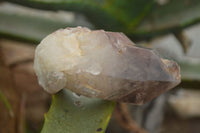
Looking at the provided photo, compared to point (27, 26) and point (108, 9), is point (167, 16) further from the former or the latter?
point (27, 26)

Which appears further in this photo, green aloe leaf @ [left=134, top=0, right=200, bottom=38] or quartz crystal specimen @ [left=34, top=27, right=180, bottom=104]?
green aloe leaf @ [left=134, top=0, right=200, bottom=38]

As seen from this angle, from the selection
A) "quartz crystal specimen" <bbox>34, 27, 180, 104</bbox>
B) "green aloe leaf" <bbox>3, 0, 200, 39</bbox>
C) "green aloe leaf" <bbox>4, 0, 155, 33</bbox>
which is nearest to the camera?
"quartz crystal specimen" <bbox>34, 27, 180, 104</bbox>

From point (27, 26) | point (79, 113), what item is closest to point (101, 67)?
point (79, 113)

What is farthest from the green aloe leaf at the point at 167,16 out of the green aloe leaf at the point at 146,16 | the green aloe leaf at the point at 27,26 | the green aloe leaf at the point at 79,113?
the green aloe leaf at the point at 79,113

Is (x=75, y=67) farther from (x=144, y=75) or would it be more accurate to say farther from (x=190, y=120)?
(x=190, y=120)

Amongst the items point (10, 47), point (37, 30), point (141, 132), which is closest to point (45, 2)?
point (37, 30)

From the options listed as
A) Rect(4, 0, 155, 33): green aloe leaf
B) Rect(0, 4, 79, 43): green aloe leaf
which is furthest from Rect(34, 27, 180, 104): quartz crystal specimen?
Rect(0, 4, 79, 43): green aloe leaf

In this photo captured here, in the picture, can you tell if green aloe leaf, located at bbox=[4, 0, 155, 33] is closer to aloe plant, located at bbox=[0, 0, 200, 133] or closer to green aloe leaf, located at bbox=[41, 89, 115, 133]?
aloe plant, located at bbox=[0, 0, 200, 133]
